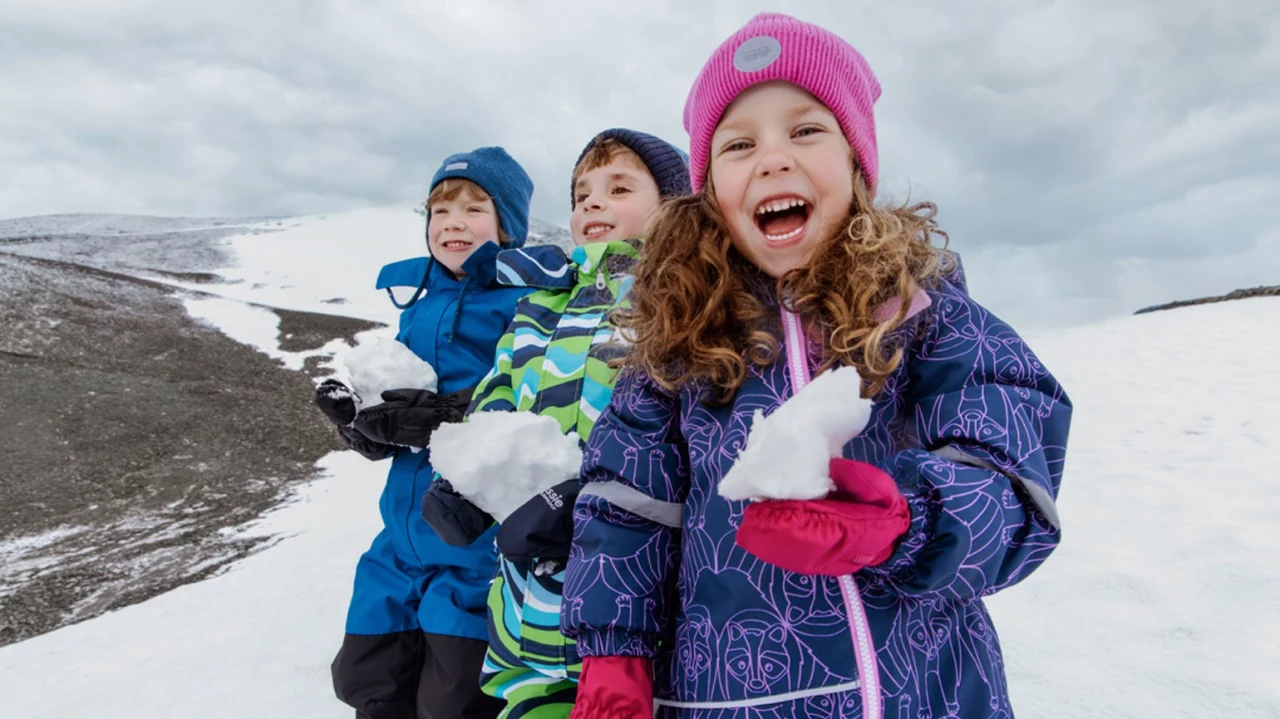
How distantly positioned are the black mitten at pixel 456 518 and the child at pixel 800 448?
0.51 m

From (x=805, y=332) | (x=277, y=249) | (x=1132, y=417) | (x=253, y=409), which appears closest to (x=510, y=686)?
(x=805, y=332)

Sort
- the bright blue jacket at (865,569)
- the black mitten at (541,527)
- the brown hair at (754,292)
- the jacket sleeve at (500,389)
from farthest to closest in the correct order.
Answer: the jacket sleeve at (500,389)
the black mitten at (541,527)
the brown hair at (754,292)
the bright blue jacket at (865,569)

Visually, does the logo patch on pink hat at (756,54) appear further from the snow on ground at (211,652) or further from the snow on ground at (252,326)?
the snow on ground at (252,326)

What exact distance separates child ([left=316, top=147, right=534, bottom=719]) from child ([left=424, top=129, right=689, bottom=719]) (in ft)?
1.31

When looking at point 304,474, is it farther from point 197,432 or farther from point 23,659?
point 23,659

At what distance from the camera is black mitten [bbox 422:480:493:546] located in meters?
1.94

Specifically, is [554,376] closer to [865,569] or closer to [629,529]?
[629,529]

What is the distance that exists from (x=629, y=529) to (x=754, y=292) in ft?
2.00

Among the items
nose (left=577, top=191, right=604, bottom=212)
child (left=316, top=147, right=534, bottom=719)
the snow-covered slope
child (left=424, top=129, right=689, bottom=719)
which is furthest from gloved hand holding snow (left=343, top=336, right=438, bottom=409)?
the snow-covered slope

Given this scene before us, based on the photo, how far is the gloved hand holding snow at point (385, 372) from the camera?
2.59 metres

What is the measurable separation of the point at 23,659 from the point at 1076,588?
20.0ft

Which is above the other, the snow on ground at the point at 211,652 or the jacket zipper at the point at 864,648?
the jacket zipper at the point at 864,648

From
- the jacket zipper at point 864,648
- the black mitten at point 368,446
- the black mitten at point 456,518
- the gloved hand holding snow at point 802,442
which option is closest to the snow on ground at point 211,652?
the black mitten at point 368,446

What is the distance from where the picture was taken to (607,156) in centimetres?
262
